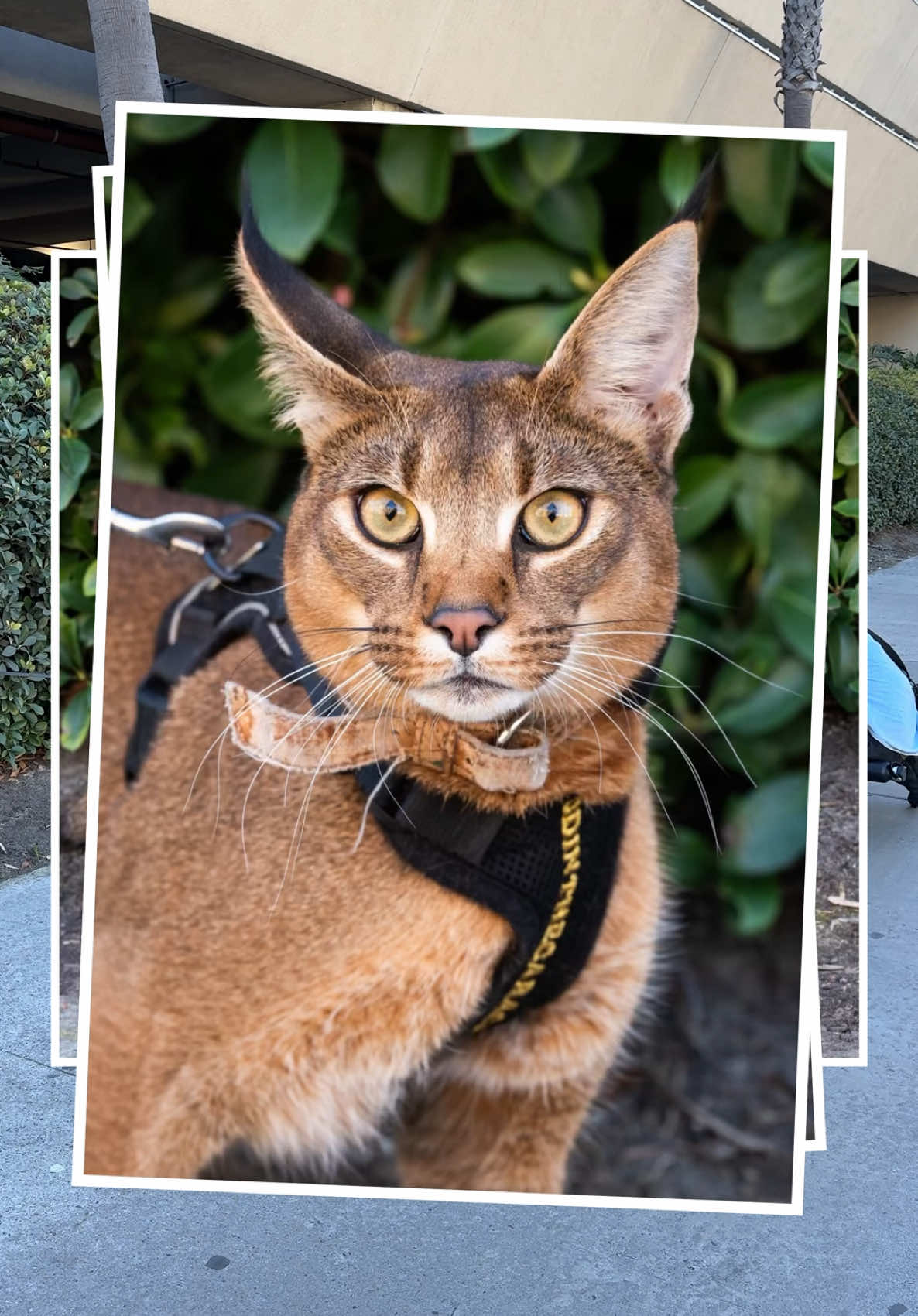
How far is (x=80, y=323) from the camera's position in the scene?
227cm

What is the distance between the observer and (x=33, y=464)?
5637 mm

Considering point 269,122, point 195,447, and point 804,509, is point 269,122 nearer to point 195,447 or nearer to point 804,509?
point 195,447

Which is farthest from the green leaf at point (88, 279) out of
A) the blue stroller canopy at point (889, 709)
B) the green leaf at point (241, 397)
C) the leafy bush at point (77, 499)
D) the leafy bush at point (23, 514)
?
the blue stroller canopy at point (889, 709)

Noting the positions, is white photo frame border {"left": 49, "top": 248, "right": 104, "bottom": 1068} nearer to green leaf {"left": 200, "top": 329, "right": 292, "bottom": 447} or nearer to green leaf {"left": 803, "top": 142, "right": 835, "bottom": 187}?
green leaf {"left": 200, "top": 329, "right": 292, "bottom": 447}

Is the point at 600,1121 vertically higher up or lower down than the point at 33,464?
lower down

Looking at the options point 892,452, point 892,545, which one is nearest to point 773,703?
point 892,452

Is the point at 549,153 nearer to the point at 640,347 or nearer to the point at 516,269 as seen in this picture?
the point at 516,269

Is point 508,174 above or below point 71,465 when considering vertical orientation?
above

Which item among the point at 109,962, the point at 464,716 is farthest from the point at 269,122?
the point at 109,962

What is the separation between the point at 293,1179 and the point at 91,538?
114 centimetres

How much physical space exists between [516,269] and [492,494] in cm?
36

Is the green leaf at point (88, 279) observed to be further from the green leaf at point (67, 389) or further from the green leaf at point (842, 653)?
the green leaf at point (842, 653)

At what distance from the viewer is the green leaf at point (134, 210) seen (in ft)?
6.74

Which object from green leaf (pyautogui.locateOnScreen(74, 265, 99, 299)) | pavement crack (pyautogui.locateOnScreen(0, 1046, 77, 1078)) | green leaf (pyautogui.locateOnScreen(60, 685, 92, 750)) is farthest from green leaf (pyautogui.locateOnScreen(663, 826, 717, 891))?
pavement crack (pyautogui.locateOnScreen(0, 1046, 77, 1078))
